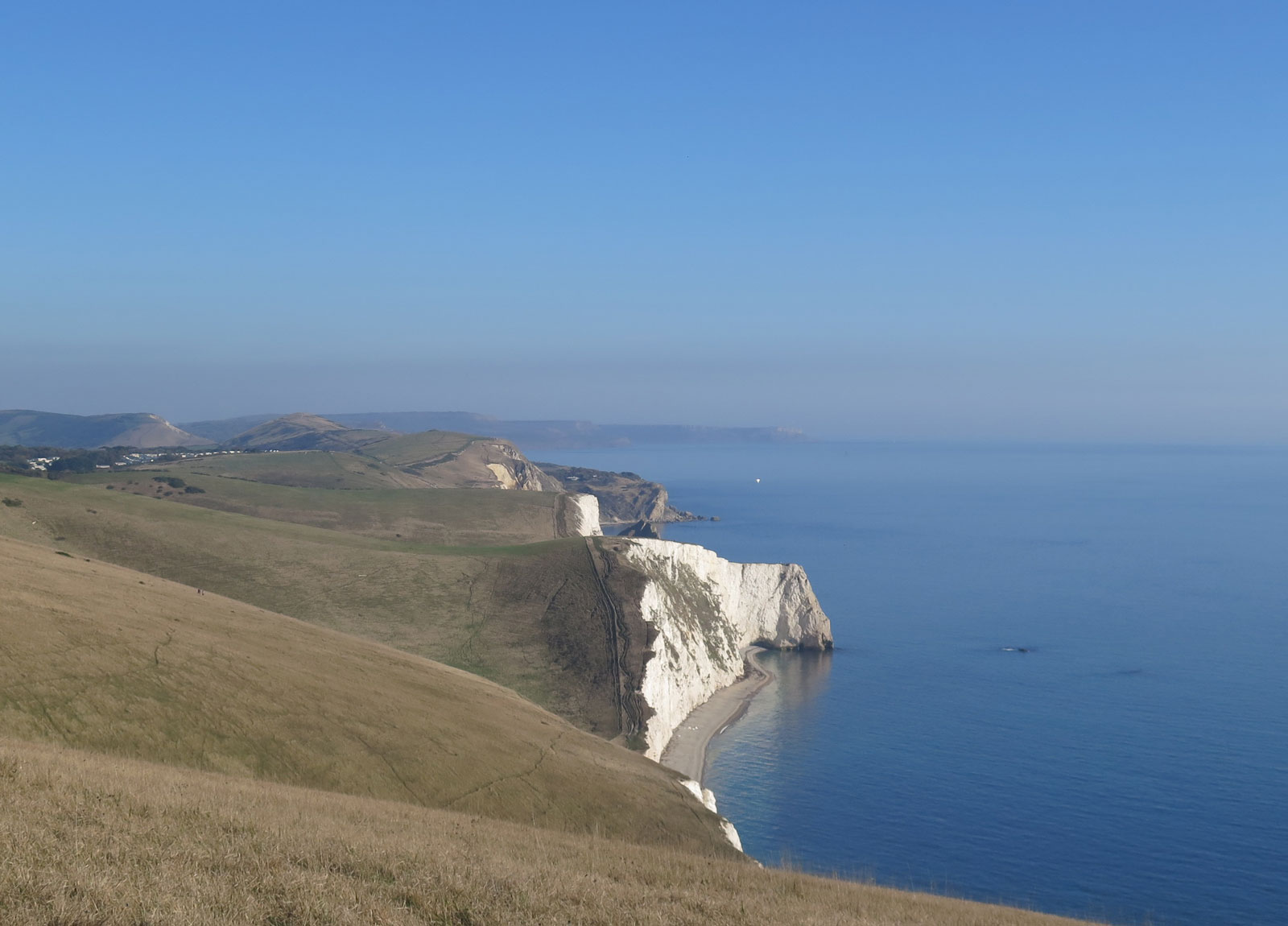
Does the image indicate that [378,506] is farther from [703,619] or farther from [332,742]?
[332,742]

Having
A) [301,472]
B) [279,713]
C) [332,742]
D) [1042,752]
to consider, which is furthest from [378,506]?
[332,742]

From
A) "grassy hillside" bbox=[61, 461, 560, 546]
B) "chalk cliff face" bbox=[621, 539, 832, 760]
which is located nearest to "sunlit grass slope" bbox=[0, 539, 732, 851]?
"chalk cliff face" bbox=[621, 539, 832, 760]

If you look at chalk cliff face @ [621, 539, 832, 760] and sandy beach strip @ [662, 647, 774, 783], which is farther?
chalk cliff face @ [621, 539, 832, 760]

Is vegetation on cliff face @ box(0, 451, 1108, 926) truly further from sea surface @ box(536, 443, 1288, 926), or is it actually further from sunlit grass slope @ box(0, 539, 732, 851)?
sea surface @ box(536, 443, 1288, 926)

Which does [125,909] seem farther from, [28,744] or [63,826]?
[28,744]

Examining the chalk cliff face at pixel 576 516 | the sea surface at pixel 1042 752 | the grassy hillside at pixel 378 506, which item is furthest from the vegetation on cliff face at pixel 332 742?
the chalk cliff face at pixel 576 516

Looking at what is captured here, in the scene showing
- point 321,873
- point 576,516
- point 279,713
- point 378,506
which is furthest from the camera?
point 576,516
